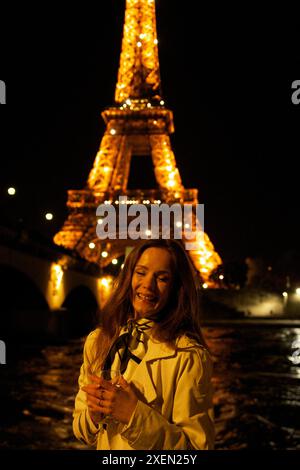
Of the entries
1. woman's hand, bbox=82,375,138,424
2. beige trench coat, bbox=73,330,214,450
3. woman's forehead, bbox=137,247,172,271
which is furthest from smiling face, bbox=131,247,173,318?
woman's hand, bbox=82,375,138,424

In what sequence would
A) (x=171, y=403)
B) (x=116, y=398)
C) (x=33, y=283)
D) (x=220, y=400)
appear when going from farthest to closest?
(x=33, y=283)
(x=220, y=400)
(x=171, y=403)
(x=116, y=398)

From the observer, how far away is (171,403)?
2.28 m

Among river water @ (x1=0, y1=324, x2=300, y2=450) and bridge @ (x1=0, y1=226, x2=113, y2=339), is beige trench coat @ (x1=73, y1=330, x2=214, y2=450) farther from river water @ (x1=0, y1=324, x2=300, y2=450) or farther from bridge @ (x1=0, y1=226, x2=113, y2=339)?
bridge @ (x1=0, y1=226, x2=113, y2=339)

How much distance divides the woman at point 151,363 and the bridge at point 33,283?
2075 cm

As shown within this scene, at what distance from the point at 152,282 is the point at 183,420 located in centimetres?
64

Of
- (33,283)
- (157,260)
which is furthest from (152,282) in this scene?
(33,283)

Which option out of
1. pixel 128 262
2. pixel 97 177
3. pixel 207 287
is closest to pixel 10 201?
pixel 97 177

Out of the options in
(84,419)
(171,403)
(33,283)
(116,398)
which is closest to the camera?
(116,398)

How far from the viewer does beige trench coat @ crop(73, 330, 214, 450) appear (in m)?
2.19

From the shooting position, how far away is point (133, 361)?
235 centimetres

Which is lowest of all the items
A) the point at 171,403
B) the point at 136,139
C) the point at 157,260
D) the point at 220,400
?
the point at 220,400

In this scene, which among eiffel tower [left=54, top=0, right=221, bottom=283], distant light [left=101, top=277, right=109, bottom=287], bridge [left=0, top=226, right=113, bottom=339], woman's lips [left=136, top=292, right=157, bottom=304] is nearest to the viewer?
woman's lips [left=136, top=292, right=157, bottom=304]

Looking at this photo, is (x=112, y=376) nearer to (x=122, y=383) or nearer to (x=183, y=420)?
(x=122, y=383)
